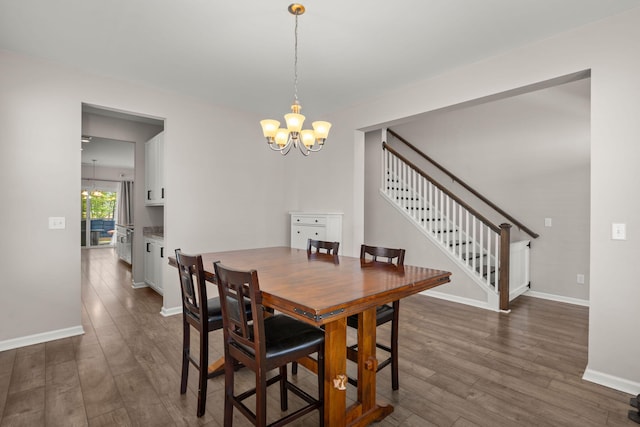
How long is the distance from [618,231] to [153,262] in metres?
5.15

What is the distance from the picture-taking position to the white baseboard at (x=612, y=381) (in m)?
2.13

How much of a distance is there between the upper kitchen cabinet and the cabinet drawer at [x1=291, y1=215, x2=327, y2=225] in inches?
69.7

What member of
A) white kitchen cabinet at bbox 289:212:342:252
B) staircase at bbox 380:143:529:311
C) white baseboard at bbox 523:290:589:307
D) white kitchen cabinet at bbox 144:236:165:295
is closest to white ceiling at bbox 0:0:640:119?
white kitchen cabinet at bbox 289:212:342:252

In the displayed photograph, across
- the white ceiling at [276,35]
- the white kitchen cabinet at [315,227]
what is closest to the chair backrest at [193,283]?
the white ceiling at [276,35]

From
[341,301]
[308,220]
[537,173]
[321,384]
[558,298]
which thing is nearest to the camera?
[341,301]

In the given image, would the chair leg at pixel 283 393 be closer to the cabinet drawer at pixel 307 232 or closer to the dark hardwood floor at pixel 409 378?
the dark hardwood floor at pixel 409 378

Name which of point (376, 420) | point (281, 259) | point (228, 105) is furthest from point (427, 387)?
point (228, 105)

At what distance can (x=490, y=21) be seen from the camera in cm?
233

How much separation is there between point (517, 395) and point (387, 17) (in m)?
2.71

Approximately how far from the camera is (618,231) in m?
2.21

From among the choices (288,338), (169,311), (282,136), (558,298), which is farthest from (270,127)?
(558,298)

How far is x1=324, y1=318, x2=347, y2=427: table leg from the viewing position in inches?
62.7

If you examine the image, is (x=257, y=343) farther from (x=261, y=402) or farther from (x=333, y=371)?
(x=333, y=371)

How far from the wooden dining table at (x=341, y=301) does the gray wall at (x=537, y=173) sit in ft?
8.96
